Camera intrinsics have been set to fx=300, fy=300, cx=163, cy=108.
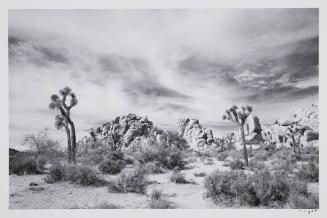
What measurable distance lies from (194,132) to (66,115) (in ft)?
13.7

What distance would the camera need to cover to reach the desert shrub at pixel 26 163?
7.63 m

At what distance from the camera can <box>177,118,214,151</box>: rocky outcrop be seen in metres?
8.91

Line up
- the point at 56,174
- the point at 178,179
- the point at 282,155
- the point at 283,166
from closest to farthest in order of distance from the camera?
the point at 56,174
the point at 178,179
the point at 283,166
the point at 282,155

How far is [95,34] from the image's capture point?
7637 mm

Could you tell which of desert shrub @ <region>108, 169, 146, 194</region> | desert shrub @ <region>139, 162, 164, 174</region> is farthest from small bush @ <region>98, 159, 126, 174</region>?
desert shrub @ <region>108, 169, 146, 194</region>

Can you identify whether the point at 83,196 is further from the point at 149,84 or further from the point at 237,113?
the point at 237,113

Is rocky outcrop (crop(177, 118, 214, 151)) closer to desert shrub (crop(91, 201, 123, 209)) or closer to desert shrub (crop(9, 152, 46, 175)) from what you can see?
desert shrub (crop(91, 201, 123, 209))

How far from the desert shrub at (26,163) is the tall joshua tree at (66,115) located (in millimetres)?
815

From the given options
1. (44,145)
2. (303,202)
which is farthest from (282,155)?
(44,145)

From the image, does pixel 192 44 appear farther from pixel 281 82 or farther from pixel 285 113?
pixel 285 113

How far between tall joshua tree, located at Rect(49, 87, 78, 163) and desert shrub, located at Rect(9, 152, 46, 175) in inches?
32.1

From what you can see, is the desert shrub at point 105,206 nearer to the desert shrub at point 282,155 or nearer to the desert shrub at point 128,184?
the desert shrub at point 128,184

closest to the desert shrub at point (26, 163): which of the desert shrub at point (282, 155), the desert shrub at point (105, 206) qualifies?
the desert shrub at point (105, 206)

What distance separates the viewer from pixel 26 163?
7.92 meters
